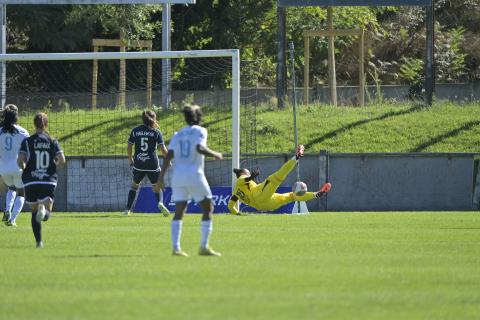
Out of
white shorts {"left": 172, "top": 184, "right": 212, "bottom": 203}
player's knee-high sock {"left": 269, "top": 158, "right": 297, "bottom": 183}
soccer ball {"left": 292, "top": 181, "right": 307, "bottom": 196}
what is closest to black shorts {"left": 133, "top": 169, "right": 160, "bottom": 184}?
player's knee-high sock {"left": 269, "top": 158, "right": 297, "bottom": 183}

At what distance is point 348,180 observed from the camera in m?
27.8

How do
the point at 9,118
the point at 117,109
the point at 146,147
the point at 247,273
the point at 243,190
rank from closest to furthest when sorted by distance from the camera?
the point at 247,273
the point at 9,118
the point at 146,147
the point at 243,190
the point at 117,109

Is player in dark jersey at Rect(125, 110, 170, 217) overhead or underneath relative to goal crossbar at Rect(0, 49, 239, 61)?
underneath

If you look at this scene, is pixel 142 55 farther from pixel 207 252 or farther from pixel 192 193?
pixel 207 252

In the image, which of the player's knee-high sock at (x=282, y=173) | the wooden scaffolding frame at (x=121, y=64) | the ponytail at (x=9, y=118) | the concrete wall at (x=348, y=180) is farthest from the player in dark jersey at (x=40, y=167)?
the wooden scaffolding frame at (x=121, y=64)

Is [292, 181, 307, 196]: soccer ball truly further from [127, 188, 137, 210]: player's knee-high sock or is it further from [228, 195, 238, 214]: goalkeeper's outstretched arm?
[127, 188, 137, 210]: player's knee-high sock

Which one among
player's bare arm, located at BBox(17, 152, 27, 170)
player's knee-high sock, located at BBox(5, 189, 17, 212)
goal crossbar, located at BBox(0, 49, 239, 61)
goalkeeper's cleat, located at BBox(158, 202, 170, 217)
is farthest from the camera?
goal crossbar, located at BBox(0, 49, 239, 61)

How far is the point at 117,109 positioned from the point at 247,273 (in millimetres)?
21716

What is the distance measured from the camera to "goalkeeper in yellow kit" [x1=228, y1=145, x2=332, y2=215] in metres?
22.4

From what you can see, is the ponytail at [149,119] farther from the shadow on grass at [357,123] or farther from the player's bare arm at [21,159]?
the shadow on grass at [357,123]

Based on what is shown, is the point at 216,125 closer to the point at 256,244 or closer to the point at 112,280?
the point at 256,244

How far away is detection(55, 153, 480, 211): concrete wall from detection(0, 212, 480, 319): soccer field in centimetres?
865

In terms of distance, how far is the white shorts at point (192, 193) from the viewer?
1359 centimetres

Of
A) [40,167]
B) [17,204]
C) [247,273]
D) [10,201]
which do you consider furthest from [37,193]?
[10,201]
